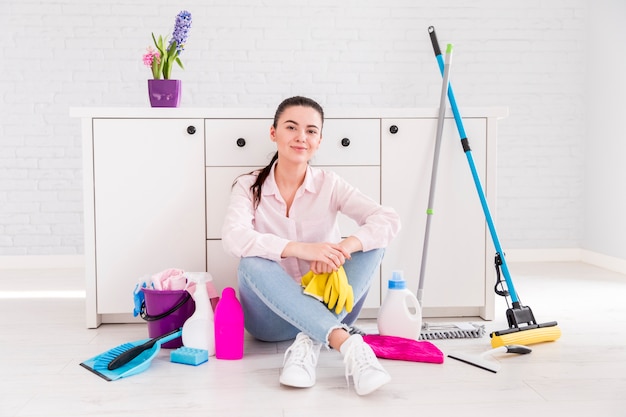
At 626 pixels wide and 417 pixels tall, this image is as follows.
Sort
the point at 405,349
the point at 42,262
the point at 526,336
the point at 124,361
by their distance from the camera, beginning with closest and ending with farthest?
the point at 124,361, the point at 405,349, the point at 526,336, the point at 42,262

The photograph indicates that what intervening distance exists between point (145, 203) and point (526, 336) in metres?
1.45

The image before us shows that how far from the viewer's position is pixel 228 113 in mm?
2385

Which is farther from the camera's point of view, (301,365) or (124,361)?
(124,361)

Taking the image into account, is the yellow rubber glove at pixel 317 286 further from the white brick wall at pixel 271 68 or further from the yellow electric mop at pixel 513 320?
the white brick wall at pixel 271 68

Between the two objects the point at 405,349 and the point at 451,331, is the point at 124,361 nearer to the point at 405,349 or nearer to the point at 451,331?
the point at 405,349

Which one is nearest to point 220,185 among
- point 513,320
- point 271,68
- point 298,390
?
point 298,390

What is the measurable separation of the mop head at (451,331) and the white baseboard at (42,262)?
2523 millimetres

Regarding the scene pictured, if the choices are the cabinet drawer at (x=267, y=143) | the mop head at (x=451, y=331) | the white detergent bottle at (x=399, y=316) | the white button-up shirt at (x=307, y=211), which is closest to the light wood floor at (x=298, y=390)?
the mop head at (x=451, y=331)

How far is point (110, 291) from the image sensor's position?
7.89ft

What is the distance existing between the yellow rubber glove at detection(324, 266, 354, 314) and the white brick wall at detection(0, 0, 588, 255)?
226 cm

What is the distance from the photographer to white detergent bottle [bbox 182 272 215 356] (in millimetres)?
2004

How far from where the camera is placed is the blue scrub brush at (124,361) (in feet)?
5.92

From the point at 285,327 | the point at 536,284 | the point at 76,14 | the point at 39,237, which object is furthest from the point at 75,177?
the point at 536,284

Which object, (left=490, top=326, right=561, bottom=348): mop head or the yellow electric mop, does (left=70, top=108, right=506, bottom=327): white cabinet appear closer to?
the yellow electric mop
